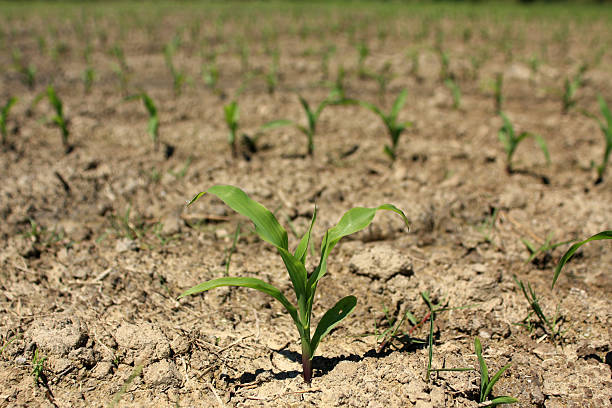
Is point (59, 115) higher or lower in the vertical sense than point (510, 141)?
higher

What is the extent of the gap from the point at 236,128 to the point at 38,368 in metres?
1.73

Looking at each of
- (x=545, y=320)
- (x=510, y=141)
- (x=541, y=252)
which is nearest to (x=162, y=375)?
(x=545, y=320)

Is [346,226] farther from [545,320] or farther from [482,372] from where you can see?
[545,320]

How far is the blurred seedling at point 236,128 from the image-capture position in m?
2.48

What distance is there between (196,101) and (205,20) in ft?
13.4

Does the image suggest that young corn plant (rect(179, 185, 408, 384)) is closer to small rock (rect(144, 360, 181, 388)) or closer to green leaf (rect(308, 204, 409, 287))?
green leaf (rect(308, 204, 409, 287))

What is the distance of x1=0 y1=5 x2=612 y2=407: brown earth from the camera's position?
4.59ft

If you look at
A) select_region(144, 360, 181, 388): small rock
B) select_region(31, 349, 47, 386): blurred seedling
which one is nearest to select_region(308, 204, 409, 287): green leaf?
select_region(144, 360, 181, 388): small rock

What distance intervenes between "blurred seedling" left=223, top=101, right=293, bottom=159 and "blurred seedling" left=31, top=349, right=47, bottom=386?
1495 millimetres

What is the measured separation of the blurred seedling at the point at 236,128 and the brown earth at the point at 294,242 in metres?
0.08

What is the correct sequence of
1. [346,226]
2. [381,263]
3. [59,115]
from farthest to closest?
[59,115] → [381,263] → [346,226]

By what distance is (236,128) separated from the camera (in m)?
2.74

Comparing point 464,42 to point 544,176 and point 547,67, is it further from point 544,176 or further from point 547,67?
point 544,176

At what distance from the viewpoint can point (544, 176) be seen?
8.31ft
